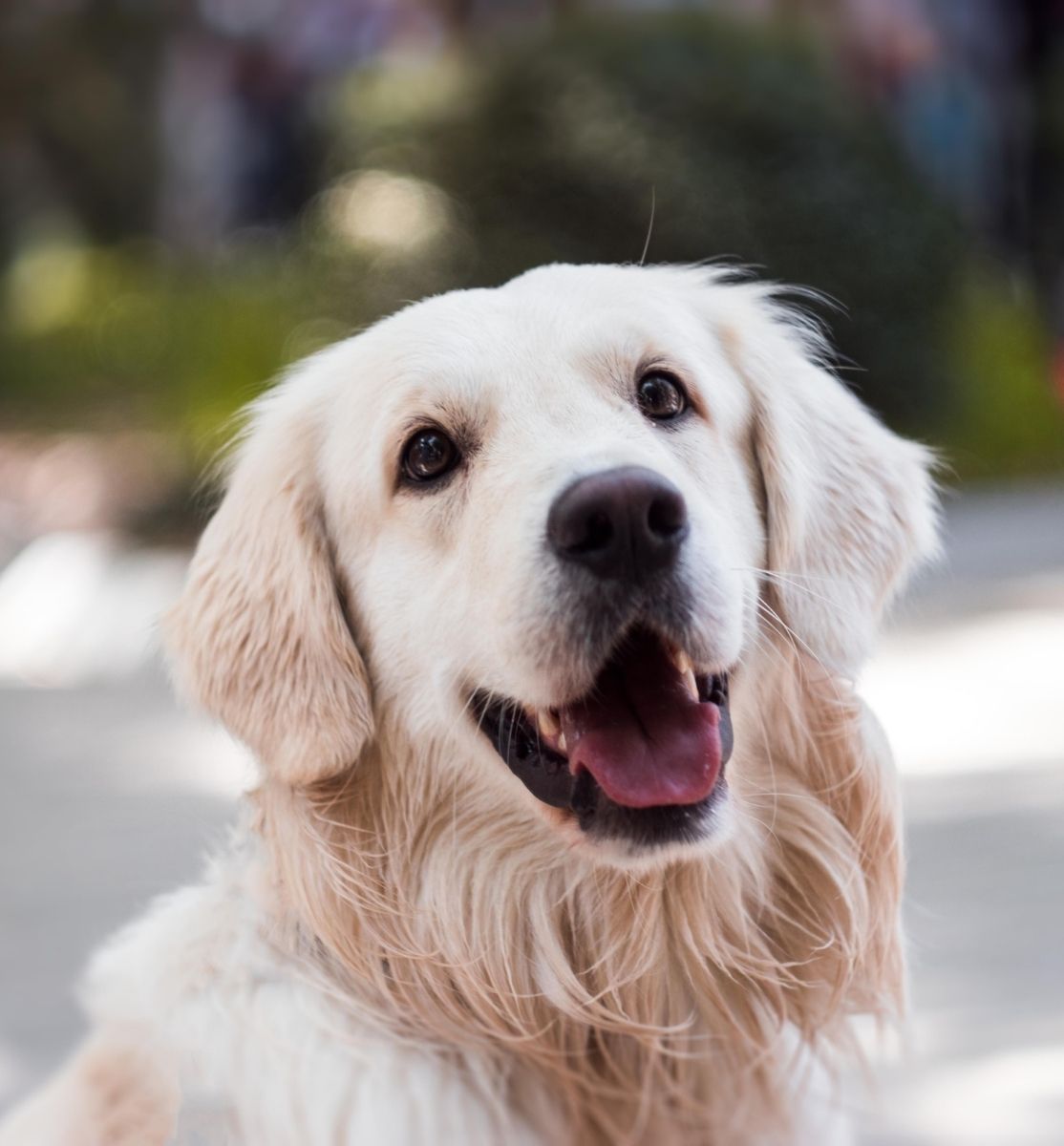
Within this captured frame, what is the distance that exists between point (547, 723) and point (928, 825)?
2.82 m

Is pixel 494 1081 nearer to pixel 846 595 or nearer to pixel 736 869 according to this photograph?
pixel 736 869

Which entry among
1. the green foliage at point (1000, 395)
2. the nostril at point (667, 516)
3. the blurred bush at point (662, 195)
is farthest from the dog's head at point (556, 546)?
the green foliage at point (1000, 395)

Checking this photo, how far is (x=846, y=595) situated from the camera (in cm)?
289

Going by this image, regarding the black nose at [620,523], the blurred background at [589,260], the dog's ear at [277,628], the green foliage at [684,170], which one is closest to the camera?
the black nose at [620,523]

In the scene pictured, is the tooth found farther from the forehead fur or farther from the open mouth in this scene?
the forehead fur

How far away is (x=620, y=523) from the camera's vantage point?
2.42 meters

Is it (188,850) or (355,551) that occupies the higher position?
(355,551)

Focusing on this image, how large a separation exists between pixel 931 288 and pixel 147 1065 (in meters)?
7.87

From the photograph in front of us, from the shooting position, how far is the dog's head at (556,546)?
8.24 feet

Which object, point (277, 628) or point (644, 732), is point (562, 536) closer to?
point (644, 732)

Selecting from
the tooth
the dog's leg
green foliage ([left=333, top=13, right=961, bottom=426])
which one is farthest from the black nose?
green foliage ([left=333, top=13, right=961, bottom=426])

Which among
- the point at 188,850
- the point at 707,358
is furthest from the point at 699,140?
the point at 707,358

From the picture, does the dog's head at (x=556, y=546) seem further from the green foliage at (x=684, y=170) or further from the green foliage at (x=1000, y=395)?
the green foliage at (x=1000, y=395)

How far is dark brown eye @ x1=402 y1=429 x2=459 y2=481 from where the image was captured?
9.21ft
